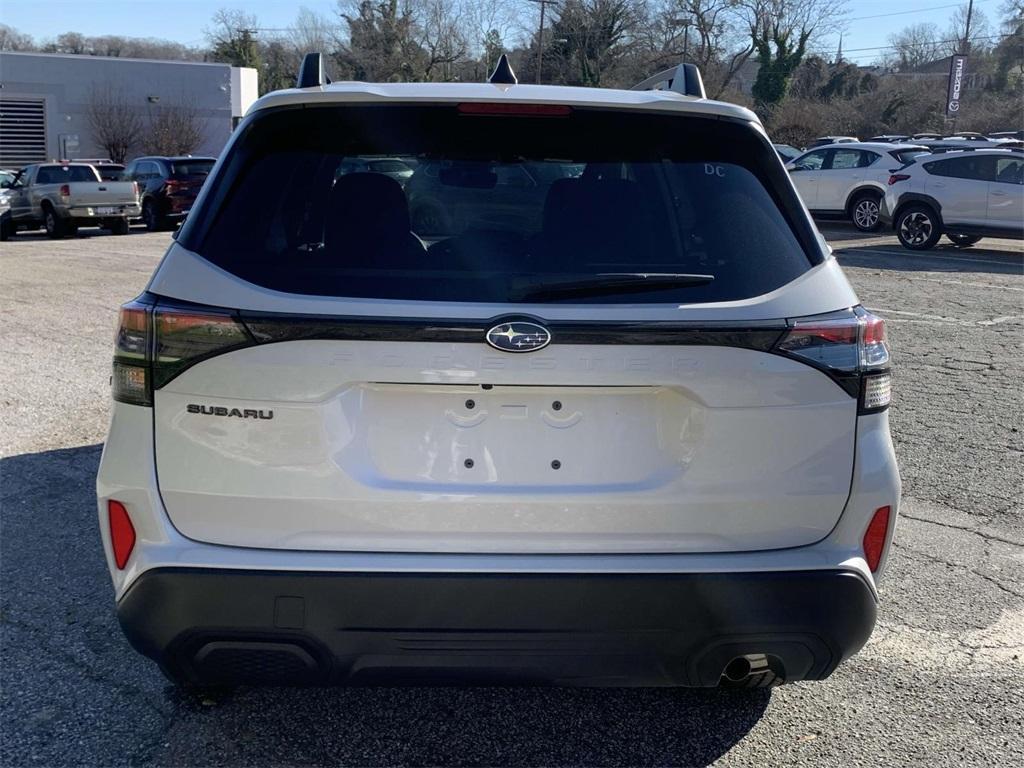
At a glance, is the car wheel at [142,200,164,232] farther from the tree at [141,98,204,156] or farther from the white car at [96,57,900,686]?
the tree at [141,98,204,156]

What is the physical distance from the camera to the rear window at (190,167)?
2567cm

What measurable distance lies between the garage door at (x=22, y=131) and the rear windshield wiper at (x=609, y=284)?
52.9 meters

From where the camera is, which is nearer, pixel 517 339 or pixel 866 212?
pixel 517 339

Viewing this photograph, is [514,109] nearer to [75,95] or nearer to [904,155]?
[904,155]

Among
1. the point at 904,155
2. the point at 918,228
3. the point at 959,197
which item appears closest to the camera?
the point at 959,197

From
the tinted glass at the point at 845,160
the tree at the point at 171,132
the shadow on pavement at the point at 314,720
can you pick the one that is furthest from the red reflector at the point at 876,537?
the tree at the point at 171,132

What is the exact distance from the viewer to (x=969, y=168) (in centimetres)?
1809

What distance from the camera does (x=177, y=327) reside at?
2523mm

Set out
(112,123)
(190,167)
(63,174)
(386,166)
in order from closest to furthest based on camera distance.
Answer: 1. (386,166)
2. (63,174)
3. (190,167)
4. (112,123)

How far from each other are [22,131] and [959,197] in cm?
4511

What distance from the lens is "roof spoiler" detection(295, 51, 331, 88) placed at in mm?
3045

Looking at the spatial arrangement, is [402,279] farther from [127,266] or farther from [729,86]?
[729,86]

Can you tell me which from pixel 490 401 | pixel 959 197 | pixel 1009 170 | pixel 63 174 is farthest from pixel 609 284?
pixel 63 174

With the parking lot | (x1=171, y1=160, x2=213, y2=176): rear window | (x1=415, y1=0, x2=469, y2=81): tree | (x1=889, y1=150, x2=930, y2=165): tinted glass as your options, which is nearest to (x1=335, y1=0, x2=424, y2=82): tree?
(x1=415, y1=0, x2=469, y2=81): tree
